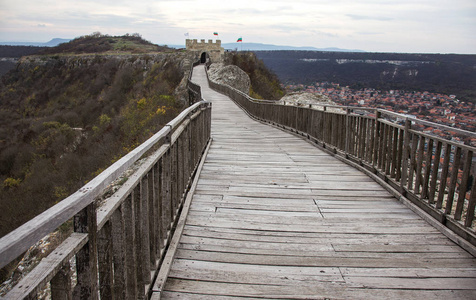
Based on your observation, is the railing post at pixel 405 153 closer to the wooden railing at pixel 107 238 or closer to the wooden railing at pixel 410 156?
the wooden railing at pixel 410 156

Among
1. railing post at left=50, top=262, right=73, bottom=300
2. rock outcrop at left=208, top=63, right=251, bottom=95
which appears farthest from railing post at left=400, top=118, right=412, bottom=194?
rock outcrop at left=208, top=63, right=251, bottom=95

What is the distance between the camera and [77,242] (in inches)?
55.9

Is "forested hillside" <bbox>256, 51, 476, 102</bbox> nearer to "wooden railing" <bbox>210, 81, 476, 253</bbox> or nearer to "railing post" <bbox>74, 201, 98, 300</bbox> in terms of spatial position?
"wooden railing" <bbox>210, 81, 476, 253</bbox>

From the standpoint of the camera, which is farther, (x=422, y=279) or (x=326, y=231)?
(x=326, y=231)

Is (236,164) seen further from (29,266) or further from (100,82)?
(100,82)

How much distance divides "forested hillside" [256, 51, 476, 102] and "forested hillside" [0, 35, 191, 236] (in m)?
21.8

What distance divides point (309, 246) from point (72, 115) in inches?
2105

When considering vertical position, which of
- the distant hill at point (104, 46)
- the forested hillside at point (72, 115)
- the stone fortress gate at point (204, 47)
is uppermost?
the distant hill at point (104, 46)

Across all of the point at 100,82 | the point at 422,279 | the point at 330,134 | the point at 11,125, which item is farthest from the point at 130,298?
the point at 100,82

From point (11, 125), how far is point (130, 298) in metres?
63.6

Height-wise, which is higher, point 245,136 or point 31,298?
point 31,298

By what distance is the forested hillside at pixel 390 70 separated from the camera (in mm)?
34344

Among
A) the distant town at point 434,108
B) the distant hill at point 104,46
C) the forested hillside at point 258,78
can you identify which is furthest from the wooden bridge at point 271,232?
the distant hill at point 104,46

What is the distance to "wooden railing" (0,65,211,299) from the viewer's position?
44.9 inches
